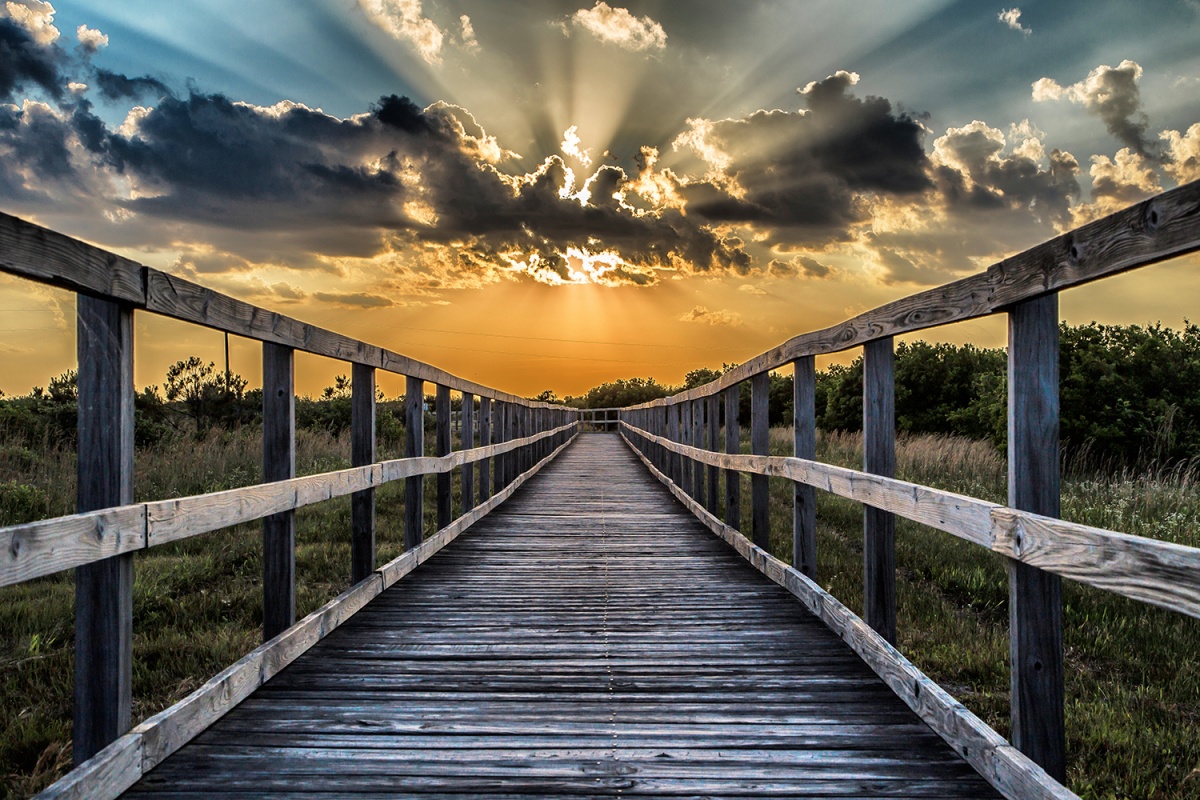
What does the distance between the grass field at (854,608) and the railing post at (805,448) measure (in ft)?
2.99

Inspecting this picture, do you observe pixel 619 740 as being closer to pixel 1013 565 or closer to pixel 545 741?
pixel 545 741

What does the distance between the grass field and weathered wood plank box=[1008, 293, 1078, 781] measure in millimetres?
1149

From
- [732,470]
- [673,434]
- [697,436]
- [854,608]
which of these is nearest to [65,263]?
[732,470]

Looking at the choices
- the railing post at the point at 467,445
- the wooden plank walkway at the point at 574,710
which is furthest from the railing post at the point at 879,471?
the railing post at the point at 467,445

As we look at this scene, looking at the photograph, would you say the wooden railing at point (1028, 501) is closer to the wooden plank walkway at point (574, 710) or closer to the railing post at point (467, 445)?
the wooden plank walkway at point (574, 710)

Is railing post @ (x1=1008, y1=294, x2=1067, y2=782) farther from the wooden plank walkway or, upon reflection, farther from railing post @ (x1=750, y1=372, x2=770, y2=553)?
railing post @ (x1=750, y1=372, x2=770, y2=553)

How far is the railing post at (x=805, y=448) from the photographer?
445cm

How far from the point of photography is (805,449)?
4516 mm

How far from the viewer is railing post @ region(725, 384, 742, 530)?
6406 mm

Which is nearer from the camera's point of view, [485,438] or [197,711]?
[197,711]

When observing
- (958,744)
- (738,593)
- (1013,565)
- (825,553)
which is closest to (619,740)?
(958,744)

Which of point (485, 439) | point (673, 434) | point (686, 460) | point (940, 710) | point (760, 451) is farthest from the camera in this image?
point (673, 434)

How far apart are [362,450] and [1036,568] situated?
3.44m

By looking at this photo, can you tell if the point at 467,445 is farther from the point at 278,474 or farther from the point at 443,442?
the point at 278,474
